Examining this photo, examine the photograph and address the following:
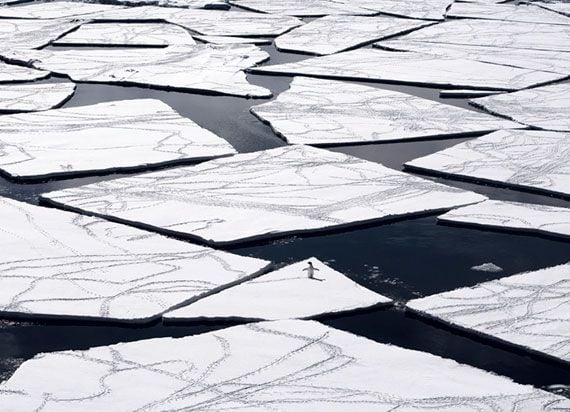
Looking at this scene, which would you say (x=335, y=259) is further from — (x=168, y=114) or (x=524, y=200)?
(x=168, y=114)

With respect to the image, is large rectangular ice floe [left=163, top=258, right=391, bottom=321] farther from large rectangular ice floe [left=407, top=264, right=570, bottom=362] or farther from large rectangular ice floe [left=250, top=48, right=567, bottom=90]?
large rectangular ice floe [left=250, top=48, right=567, bottom=90]

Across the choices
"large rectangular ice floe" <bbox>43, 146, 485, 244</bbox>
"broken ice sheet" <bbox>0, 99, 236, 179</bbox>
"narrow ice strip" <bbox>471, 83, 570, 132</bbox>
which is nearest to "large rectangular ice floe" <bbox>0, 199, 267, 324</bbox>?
"large rectangular ice floe" <bbox>43, 146, 485, 244</bbox>

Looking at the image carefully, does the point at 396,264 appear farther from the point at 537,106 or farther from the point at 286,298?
the point at 537,106

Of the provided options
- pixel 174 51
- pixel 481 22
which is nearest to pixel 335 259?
pixel 174 51

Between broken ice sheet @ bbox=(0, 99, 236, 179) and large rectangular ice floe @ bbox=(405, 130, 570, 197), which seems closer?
large rectangular ice floe @ bbox=(405, 130, 570, 197)

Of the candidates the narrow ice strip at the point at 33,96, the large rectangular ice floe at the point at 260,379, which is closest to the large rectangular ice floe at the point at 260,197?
the large rectangular ice floe at the point at 260,379

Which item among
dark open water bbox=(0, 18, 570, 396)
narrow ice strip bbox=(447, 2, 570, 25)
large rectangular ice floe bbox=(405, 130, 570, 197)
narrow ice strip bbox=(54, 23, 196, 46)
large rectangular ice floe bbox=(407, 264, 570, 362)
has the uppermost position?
narrow ice strip bbox=(447, 2, 570, 25)

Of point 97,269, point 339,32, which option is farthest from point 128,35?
point 97,269

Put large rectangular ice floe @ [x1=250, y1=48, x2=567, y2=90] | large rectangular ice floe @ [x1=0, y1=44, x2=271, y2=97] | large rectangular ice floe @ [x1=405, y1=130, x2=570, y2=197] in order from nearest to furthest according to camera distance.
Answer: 1. large rectangular ice floe @ [x1=405, y1=130, x2=570, y2=197]
2. large rectangular ice floe @ [x1=0, y1=44, x2=271, y2=97]
3. large rectangular ice floe @ [x1=250, y1=48, x2=567, y2=90]
